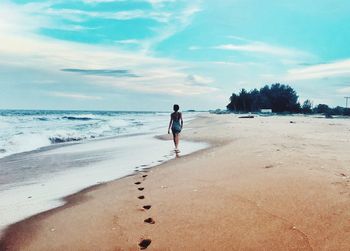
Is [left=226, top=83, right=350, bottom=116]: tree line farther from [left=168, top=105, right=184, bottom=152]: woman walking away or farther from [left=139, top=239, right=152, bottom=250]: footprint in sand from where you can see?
[left=139, top=239, right=152, bottom=250]: footprint in sand

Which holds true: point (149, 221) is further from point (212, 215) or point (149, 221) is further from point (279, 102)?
point (279, 102)

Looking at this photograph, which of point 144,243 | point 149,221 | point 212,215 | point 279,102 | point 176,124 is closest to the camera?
point 144,243

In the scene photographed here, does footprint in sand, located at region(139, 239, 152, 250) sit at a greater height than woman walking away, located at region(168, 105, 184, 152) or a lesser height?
lesser

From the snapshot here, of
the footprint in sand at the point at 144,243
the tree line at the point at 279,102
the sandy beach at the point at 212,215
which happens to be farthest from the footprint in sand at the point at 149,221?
the tree line at the point at 279,102

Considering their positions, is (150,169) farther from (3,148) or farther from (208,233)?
(3,148)

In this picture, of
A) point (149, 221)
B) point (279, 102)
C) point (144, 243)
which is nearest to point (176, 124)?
point (149, 221)

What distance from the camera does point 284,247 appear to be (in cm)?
345

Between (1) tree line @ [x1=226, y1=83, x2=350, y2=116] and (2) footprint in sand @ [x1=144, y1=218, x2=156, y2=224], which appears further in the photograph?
(1) tree line @ [x1=226, y1=83, x2=350, y2=116]

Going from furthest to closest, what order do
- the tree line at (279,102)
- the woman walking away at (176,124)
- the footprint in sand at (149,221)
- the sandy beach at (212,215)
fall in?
1. the tree line at (279,102)
2. the woman walking away at (176,124)
3. the footprint in sand at (149,221)
4. the sandy beach at (212,215)

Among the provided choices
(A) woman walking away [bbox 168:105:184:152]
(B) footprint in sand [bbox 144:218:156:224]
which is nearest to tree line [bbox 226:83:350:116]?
(A) woman walking away [bbox 168:105:184:152]

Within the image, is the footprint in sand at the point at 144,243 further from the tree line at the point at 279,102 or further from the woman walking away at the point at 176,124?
the tree line at the point at 279,102

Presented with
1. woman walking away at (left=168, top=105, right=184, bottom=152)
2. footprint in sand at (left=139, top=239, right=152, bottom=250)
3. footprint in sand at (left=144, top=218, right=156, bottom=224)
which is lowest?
footprint in sand at (left=139, top=239, right=152, bottom=250)

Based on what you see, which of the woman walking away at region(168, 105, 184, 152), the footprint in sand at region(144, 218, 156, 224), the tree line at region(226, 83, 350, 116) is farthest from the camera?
the tree line at region(226, 83, 350, 116)

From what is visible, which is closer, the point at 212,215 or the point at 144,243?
the point at 144,243
